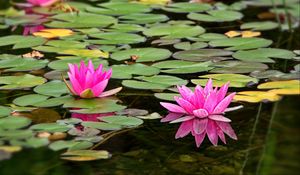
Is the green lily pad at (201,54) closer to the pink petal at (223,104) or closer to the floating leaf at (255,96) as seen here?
the floating leaf at (255,96)

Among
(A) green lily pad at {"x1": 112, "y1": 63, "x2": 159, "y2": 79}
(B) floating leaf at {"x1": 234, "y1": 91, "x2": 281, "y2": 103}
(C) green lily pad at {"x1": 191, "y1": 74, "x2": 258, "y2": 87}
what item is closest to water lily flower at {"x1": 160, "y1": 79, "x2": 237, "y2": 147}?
(B) floating leaf at {"x1": 234, "y1": 91, "x2": 281, "y2": 103}

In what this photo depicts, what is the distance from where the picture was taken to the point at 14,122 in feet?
6.18

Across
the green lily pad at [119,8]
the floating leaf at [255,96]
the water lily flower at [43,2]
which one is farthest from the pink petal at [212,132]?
the water lily flower at [43,2]

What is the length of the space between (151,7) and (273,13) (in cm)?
51

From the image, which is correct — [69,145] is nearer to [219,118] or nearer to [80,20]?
[219,118]

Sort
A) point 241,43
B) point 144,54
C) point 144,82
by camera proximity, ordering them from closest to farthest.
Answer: point 144,82
point 144,54
point 241,43

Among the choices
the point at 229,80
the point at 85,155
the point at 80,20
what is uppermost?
the point at 80,20

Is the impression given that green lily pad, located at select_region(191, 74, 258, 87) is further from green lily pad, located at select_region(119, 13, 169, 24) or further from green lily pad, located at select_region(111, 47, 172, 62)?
Answer: green lily pad, located at select_region(119, 13, 169, 24)

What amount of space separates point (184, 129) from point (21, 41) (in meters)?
0.93

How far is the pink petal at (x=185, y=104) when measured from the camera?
6.34ft

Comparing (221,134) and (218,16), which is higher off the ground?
(218,16)

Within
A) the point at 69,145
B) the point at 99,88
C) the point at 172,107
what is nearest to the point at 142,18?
the point at 99,88

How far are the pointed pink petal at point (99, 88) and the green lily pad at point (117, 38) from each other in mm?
533

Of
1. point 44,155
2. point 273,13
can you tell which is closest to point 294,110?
point 44,155
